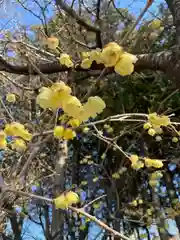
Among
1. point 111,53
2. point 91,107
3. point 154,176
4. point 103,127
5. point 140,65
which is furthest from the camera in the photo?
point 103,127

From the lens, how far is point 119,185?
352 cm

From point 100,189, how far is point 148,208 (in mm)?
545

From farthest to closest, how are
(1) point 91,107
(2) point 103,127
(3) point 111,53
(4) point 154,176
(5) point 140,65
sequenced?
(2) point 103,127
(4) point 154,176
(5) point 140,65
(1) point 91,107
(3) point 111,53

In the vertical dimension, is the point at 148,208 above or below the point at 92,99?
above

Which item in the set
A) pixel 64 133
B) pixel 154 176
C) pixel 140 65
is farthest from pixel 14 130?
pixel 154 176

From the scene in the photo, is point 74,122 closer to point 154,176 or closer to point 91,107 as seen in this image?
point 91,107

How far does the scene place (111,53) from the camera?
25.2 inches

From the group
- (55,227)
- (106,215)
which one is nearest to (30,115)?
(55,227)

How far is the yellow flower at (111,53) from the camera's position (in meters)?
0.63

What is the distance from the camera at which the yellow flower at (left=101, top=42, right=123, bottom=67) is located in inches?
24.8

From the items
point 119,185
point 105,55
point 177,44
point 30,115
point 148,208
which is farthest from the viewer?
point 119,185

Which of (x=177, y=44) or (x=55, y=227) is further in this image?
(x=55, y=227)

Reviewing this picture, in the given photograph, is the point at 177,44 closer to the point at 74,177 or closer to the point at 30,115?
the point at 30,115

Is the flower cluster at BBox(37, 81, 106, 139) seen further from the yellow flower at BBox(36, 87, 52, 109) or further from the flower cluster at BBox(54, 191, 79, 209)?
the flower cluster at BBox(54, 191, 79, 209)
